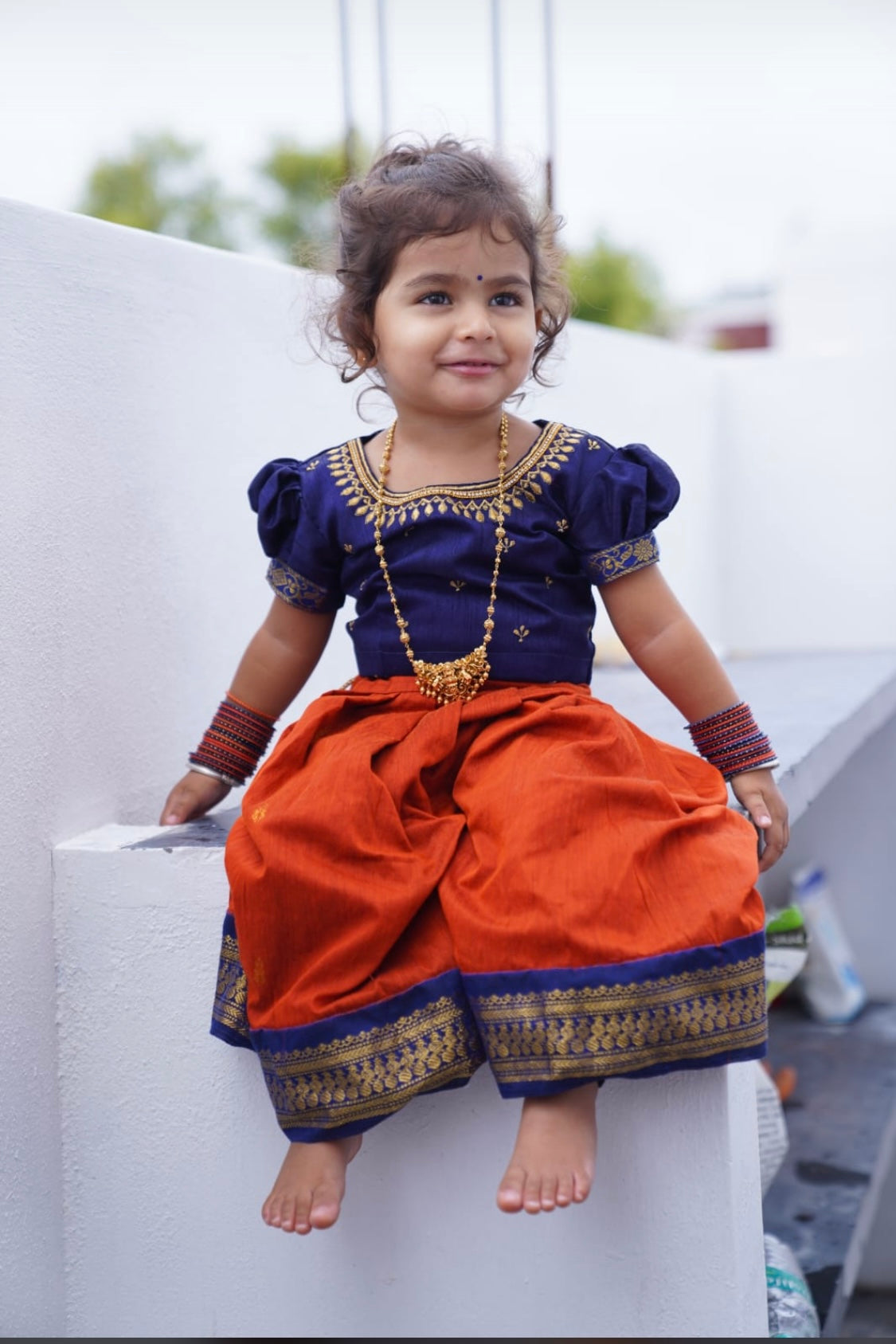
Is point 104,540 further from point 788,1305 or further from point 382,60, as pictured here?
point 382,60

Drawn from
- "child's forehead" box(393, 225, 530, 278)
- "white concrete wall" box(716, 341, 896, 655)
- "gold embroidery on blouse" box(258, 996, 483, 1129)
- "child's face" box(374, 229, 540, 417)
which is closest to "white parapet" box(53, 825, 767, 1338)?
"gold embroidery on blouse" box(258, 996, 483, 1129)

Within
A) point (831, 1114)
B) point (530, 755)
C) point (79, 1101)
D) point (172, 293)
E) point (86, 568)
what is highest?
point (172, 293)

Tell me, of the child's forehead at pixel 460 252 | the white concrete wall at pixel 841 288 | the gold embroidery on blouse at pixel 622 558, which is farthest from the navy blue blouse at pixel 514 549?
the white concrete wall at pixel 841 288

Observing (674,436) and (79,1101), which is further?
(674,436)

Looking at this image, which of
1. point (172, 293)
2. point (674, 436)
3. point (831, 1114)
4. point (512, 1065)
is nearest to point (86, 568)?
point (172, 293)

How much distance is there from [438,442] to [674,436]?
8.64 feet

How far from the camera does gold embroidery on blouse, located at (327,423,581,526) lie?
5.53 feet

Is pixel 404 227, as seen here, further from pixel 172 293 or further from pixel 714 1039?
pixel 714 1039

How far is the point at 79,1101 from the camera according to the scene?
5.93 feet

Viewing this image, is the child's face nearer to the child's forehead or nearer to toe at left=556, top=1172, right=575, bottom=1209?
the child's forehead

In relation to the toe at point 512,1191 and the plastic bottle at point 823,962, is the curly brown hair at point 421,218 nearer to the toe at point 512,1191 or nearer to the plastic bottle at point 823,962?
the toe at point 512,1191

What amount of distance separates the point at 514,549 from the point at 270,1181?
31.8 inches

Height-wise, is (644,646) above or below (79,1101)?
above

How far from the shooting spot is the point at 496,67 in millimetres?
4332
